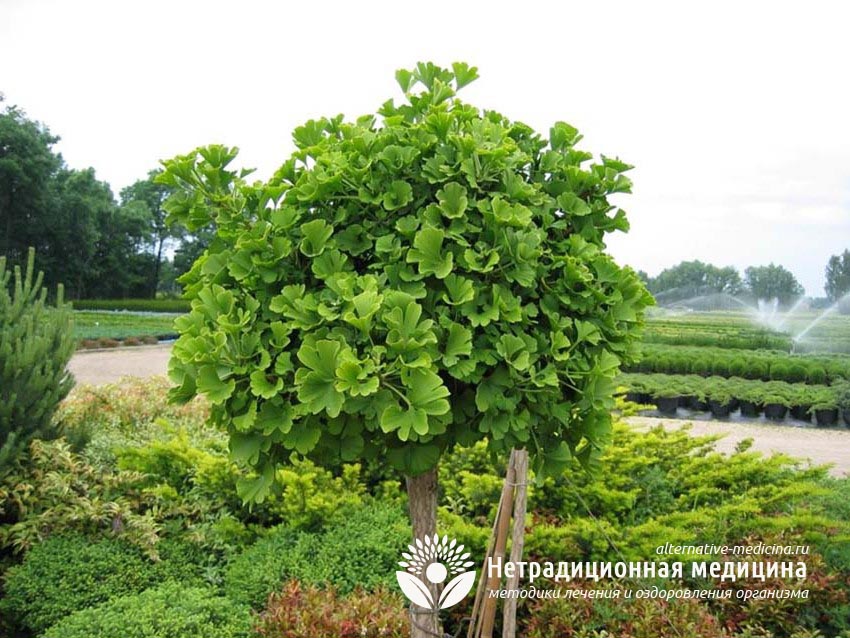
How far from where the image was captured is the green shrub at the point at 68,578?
3535 mm

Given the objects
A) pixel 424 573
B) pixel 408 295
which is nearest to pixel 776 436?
pixel 424 573

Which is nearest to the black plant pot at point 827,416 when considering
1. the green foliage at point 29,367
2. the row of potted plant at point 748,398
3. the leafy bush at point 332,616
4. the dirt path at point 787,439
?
the row of potted plant at point 748,398

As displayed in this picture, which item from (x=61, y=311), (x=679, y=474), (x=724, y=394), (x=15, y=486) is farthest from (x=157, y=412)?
(x=724, y=394)

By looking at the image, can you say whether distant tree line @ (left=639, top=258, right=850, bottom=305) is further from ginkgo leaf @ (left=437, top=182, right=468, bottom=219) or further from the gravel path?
ginkgo leaf @ (left=437, top=182, right=468, bottom=219)

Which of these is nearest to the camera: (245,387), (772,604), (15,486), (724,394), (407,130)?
(245,387)

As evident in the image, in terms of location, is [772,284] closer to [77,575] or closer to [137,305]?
[77,575]

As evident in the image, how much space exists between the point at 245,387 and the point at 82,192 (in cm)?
3515

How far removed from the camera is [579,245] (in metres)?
1.96

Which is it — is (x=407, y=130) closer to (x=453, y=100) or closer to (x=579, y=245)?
(x=453, y=100)

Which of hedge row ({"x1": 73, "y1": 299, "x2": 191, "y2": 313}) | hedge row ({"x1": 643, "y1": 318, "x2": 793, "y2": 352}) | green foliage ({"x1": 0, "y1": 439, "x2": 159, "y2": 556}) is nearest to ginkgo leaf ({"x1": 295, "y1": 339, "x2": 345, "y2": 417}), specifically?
green foliage ({"x1": 0, "y1": 439, "x2": 159, "y2": 556})

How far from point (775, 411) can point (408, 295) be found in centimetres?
1061

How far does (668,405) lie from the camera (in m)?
11.1

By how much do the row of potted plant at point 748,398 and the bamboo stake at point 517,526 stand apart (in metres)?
7.93

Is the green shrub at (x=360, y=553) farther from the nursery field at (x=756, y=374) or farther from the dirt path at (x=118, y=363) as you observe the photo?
the dirt path at (x=118, y=363)
